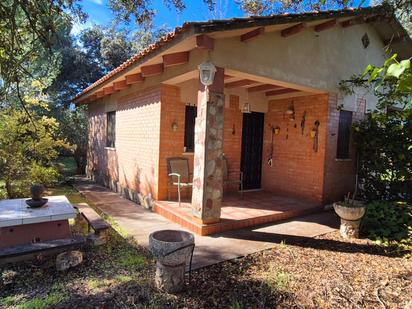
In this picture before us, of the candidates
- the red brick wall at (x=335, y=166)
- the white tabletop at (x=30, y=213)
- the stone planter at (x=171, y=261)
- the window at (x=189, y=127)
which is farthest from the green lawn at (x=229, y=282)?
the window at (x=189, y=127)

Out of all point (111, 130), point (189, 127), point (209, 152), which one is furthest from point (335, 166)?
point (111, 130)

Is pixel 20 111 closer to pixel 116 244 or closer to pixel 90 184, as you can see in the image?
pixel 90 184

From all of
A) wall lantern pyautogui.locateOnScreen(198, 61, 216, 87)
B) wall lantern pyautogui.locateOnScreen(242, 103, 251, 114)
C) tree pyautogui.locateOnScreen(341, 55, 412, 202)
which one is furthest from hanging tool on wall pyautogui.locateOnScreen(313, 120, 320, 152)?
wall lantern pyautogui.locateOnScreen(198, 61, 216, 87)

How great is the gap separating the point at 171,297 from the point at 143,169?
489 cm

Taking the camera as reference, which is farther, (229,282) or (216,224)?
(216,224)

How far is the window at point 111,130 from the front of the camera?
33.3 ft

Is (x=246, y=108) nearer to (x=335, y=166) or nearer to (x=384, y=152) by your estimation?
(x=335, y=166)

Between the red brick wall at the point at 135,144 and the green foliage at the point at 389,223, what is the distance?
5093mm

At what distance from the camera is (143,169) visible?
25.4ft

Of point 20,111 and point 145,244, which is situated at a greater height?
point 20,111

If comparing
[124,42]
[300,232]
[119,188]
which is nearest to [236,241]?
[300,232]

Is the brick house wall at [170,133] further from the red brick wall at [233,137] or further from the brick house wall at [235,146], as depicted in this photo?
the red brick wall at [233,137]

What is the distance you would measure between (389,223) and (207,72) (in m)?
5.00

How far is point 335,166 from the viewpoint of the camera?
781 centimetres
